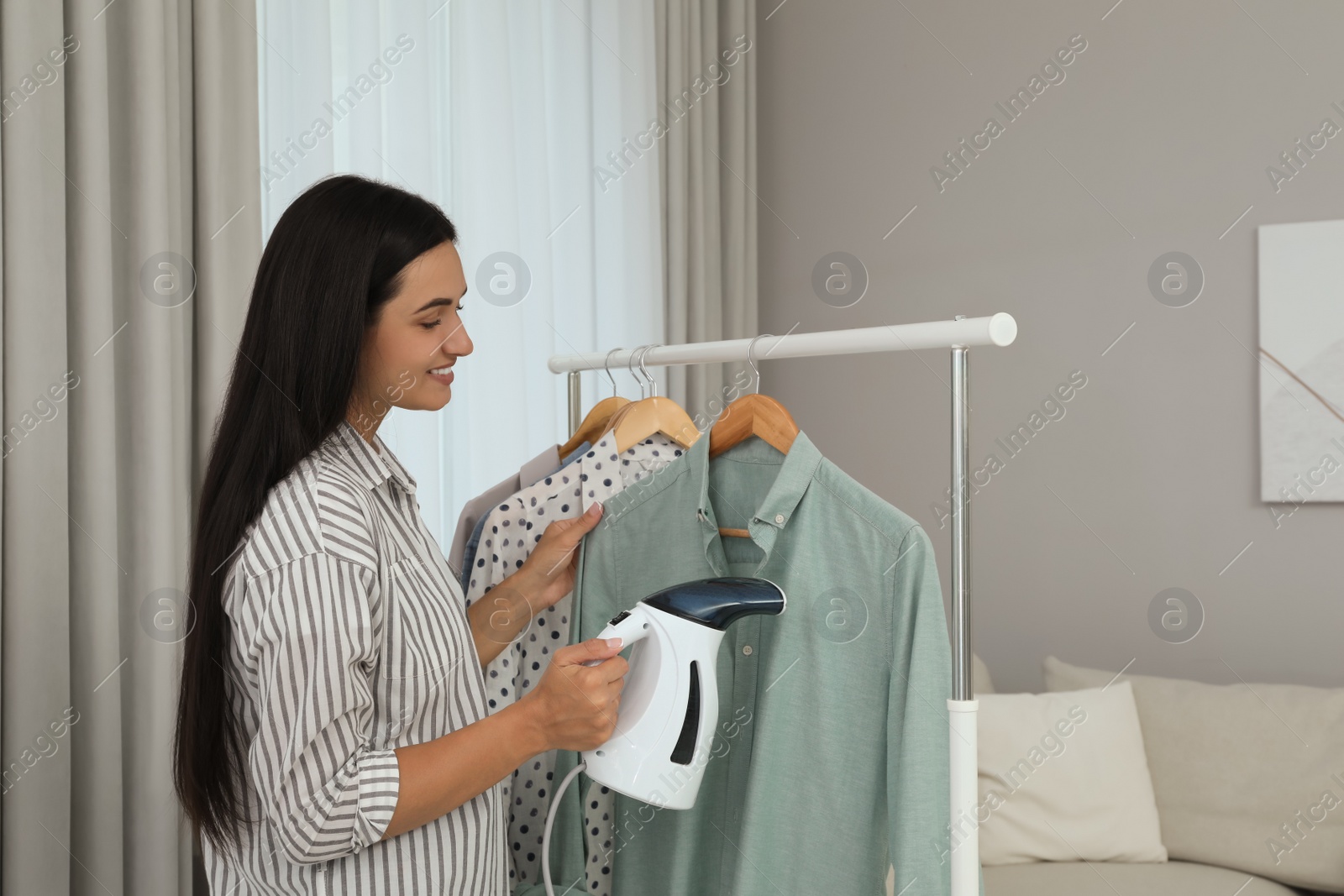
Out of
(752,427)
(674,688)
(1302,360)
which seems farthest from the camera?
(1302,360)

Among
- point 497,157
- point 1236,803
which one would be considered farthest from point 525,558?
point 1236,803

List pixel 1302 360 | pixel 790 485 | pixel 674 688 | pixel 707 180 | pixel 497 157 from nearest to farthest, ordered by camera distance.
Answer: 1. pixel 674 688
2. pixel 790 485
3. pixel 497 157
4. pixel 1302 360
5. pixel 707 180

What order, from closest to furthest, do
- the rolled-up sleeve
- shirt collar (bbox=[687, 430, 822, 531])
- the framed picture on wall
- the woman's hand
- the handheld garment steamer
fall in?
the rolled-up sleeve
the handheld garment steamer
shirt collar (bbox=[687, 430, 822, 531])
the woman's hand
the framed picture on wall

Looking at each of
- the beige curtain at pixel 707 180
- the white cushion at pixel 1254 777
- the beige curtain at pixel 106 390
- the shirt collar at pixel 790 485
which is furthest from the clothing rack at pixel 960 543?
Result: the beige curtain at pixel 707 180

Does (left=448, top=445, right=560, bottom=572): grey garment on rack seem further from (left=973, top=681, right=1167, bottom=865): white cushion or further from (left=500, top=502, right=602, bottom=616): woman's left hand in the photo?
(left=973, top=681, right=1167, bottom=865): white cushion

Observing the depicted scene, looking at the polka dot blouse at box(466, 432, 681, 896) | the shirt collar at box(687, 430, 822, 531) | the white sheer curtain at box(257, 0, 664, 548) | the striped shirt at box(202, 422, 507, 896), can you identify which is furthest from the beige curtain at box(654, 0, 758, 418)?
the striped shirt at box(202, 422, 507, 896)

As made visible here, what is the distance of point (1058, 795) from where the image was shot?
2.16m

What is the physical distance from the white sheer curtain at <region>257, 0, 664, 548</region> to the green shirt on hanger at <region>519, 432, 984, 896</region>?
1.01 meters

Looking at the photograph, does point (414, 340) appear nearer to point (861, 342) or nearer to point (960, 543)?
point (861, 342)

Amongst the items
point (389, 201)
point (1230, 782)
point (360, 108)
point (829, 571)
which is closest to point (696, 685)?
point (829, 571)

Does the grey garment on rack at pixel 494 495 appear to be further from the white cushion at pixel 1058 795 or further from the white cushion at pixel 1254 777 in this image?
the white cushion at pixel 1254 777

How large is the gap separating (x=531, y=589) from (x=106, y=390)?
2.32 feet

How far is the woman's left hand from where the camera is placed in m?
1.32

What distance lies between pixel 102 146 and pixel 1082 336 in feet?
7.40
